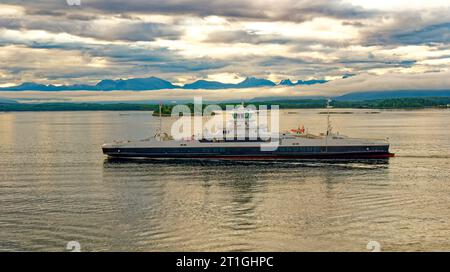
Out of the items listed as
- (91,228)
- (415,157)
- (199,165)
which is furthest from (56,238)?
(415,157)

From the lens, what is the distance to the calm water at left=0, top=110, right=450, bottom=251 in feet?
131

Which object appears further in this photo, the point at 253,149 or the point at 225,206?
the point at 253,149

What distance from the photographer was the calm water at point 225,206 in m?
40.0

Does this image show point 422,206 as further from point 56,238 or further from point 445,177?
point 56,238

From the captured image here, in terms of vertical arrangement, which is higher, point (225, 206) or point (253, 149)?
point (253, 149)

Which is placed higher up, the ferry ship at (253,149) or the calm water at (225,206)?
the ferry ship at (253,149)

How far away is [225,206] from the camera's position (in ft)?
176

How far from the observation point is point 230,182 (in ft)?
232

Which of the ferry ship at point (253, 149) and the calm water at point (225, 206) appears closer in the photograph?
the calm water at point (225, 206)

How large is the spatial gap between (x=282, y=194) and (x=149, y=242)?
24.3 m

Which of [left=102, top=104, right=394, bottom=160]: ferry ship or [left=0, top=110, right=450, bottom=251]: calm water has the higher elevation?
[left=102, top=104, right=394, bottom=160]: ferry ship
